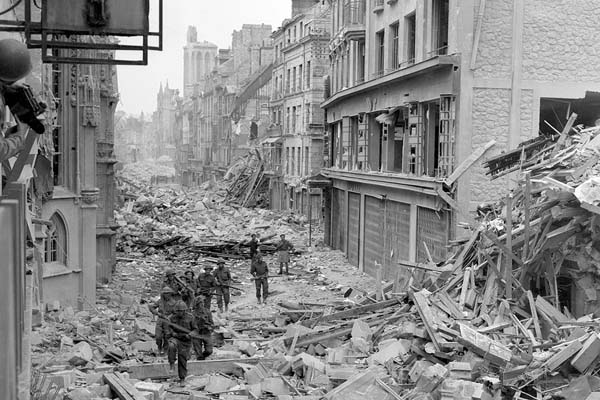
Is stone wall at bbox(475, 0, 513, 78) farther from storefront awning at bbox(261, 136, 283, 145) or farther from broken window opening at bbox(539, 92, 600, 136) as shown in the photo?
storefront awning at bbox(261, 136, 283, 145)

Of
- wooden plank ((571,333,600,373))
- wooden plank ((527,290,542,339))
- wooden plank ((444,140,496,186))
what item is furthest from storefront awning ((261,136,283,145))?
wooden plank ((571,333,600,373))

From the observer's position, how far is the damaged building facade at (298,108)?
49500 millimetres

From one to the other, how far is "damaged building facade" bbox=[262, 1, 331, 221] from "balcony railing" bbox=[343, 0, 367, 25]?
16.5m

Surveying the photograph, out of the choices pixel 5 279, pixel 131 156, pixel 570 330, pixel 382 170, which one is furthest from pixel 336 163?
pixel 131 156

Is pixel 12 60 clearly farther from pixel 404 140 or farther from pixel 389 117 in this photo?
pixel 389 117

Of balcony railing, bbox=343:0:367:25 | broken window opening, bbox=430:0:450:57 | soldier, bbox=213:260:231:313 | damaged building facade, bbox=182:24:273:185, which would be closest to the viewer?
soldier, bbox=213:260:231:313

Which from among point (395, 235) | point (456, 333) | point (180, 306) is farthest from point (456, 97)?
point (180, 306)

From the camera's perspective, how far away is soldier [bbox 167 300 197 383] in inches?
523

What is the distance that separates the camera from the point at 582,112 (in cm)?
2169

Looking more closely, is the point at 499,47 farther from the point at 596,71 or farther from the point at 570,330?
the point at 570,330

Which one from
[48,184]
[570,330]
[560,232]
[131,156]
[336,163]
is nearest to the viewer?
[570,330]

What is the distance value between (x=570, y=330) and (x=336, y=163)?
920 inches

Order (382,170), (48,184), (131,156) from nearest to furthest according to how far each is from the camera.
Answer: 1. (48,184)
2. (382,170)
3. (131,156)

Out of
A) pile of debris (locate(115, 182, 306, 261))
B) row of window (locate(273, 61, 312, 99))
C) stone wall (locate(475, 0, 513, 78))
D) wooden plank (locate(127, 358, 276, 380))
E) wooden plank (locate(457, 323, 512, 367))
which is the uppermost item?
row of window (locate(273, 61, 312, 99))
